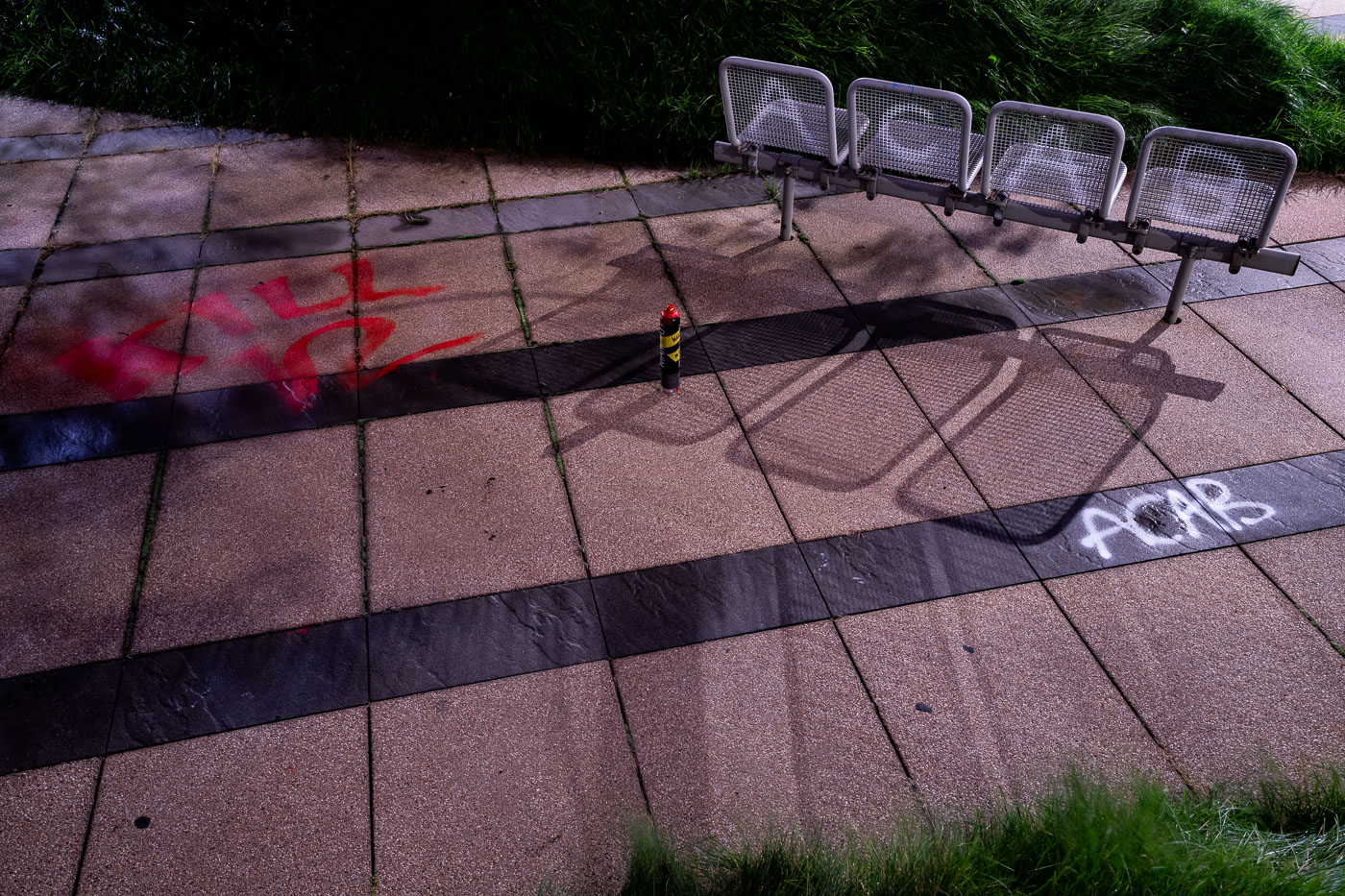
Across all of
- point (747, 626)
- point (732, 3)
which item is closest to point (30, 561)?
point (747, 626)

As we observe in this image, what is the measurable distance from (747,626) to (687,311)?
2.86 meters

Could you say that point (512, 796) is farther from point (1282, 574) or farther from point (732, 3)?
point (732, 3)

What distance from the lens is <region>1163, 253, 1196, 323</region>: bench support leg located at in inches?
251

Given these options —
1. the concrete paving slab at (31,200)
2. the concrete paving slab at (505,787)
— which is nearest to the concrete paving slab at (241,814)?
the concrete paving slab at (505,787)

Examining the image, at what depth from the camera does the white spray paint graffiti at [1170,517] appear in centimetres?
511

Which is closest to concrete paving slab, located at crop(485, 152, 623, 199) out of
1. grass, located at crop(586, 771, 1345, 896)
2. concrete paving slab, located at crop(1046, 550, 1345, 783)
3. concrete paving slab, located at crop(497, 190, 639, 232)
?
concrete paving slab, located at crop(497, 190, 639, 232)

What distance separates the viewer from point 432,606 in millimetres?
4801

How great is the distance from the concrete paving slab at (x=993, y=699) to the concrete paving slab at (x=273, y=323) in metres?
3.96

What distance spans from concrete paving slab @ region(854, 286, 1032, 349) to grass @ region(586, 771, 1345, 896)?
3.50m

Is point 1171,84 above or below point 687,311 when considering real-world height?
above

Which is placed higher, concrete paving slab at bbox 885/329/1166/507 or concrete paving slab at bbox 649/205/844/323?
concrete paving slab at bbox 649/205/844/323

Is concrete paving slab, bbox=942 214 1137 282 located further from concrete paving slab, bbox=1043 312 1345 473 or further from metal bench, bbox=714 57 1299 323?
concrete paving slab, bbox=1043 312 1345 473

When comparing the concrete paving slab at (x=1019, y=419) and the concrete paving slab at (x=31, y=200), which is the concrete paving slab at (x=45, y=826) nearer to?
the concrete paving slab at (x=1019, y=419)

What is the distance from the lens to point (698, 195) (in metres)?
8.30
